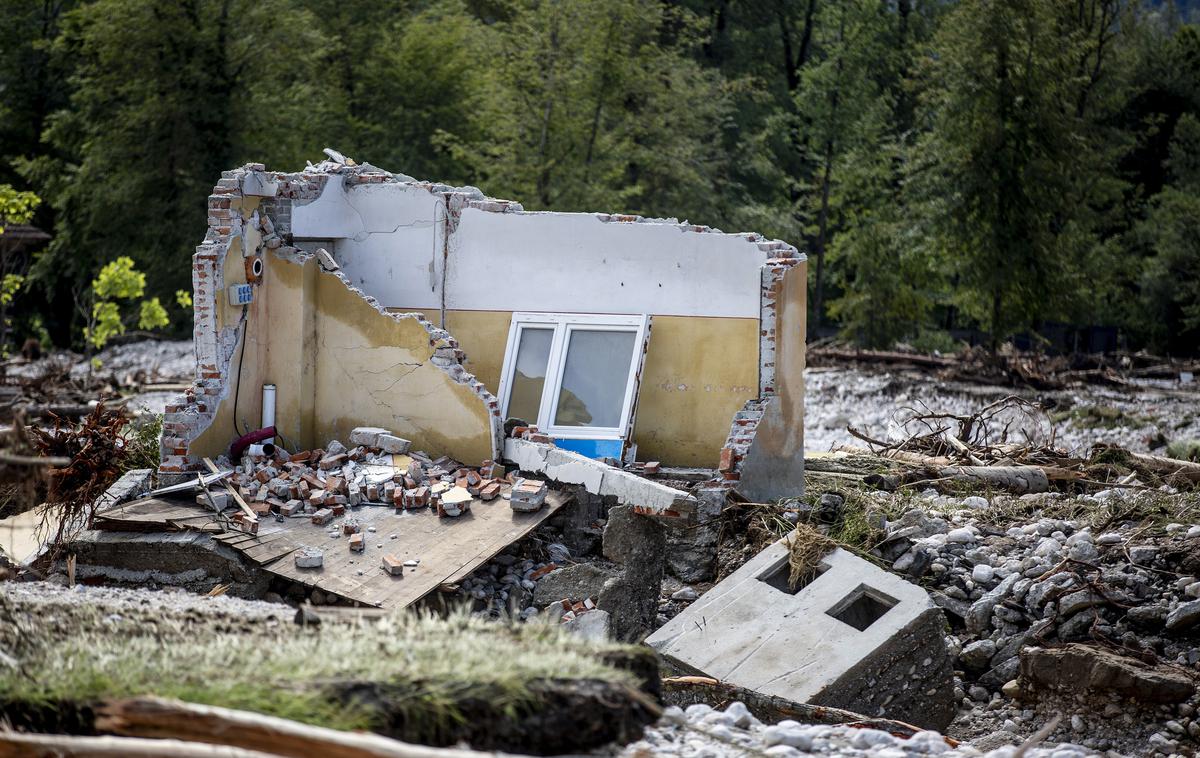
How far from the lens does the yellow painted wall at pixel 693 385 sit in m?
12.9

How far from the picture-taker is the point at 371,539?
416 inches

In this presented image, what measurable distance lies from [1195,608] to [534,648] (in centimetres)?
618

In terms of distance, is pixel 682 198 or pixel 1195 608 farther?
pixel 682 198

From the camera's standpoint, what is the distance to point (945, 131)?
25688 millimetres

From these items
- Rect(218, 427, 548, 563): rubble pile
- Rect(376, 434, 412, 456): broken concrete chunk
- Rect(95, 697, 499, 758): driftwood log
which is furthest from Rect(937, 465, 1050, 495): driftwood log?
Rect(95, 697, 499, 758): driftwood log

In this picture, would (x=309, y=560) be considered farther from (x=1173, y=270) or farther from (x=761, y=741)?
(x=1173, y=270)

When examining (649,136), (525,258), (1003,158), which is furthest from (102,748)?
(649,136)

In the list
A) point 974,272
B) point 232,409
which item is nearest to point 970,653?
point 232,409

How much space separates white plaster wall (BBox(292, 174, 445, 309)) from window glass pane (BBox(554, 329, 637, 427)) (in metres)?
1.61

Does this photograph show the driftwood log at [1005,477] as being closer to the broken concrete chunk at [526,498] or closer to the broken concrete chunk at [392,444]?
the broken concrete chunk at [526,498]

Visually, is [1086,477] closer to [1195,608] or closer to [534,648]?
[1195,608]

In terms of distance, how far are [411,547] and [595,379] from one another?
10.9ft

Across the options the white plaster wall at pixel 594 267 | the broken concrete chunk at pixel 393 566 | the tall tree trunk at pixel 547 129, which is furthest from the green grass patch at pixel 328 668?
the tall tree trunk at pixel 547 129

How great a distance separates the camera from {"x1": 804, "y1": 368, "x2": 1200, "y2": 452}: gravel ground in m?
18.4
